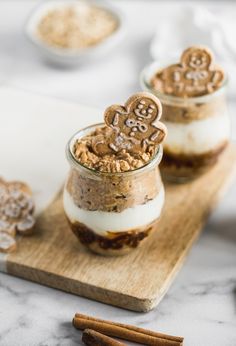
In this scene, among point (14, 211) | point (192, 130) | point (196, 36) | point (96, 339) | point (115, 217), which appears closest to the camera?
point (96, 339)

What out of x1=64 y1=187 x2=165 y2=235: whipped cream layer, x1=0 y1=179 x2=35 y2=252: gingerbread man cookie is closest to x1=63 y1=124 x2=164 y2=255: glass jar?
x1=64 y1=187 x2=165 y2=235: whipped cream layer

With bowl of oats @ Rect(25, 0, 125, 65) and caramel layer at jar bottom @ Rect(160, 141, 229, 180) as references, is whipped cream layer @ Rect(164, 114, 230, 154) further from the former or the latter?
bowl of oats @ Rect(25, 0, 125, 65)

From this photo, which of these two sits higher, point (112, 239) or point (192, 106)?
point (192, 106)

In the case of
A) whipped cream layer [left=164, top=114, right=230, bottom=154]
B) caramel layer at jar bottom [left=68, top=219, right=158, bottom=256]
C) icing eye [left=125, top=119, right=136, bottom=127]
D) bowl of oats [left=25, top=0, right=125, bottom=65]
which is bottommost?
bowl of oats [left=25, top=0, right=125, bottom=65]

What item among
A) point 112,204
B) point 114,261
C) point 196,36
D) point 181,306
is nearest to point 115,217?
point 112,204

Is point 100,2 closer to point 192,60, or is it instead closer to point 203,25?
point 203,25

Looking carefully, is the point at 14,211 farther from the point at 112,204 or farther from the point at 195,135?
the point at 195,135

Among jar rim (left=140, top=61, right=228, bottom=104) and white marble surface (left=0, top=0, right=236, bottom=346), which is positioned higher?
jar rim (left=140, top=61, right=228, bottom=104)
